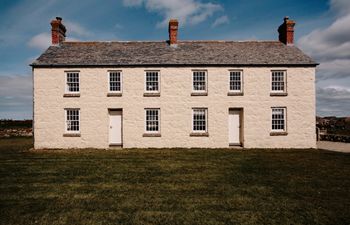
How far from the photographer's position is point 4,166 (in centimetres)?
1316

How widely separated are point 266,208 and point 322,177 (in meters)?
5.09

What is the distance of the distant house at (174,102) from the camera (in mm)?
19891

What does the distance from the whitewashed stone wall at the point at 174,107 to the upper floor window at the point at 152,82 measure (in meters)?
0.42

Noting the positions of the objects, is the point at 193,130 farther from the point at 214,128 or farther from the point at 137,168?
the point at 137,168

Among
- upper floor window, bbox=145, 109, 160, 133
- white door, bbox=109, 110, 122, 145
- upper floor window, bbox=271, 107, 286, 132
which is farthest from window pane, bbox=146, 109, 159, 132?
upper floor window, bbox=271, 107, 286, 132

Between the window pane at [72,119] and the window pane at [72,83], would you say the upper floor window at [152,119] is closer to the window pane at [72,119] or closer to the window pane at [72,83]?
the window pane at [72,119]

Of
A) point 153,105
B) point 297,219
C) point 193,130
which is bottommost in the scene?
point 297,219

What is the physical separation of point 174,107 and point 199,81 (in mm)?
2863

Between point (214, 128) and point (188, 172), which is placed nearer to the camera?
point (188, 172)

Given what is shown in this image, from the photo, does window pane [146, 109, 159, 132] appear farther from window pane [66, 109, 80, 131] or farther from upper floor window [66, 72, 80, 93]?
upper floor window [66, 72, 80, 93]

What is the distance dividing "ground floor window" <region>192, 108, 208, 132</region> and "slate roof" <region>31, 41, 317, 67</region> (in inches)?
145

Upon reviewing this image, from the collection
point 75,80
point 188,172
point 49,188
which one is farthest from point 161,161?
point 75,80

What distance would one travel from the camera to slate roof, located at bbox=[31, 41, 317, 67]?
2019cm

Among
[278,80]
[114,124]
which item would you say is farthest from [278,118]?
[114,124]
